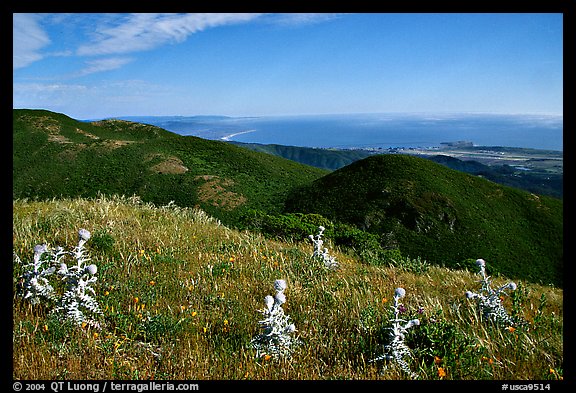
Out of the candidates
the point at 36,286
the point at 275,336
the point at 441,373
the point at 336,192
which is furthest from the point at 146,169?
the point at 441,373

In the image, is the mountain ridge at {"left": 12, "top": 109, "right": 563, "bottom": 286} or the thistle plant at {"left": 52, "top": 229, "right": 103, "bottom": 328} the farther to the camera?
the mountain ridge at {"left": 12, "top": 109, "right": 563, "bottom": 286}

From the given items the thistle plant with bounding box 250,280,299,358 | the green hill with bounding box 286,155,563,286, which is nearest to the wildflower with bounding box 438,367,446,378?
the thistle plant with bounding box 250,280,299,358

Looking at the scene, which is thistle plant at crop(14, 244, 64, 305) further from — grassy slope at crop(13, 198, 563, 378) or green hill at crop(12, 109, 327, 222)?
green hill at crop(12, 109, 327, 222)

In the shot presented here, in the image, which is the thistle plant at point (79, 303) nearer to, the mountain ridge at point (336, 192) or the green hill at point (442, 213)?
the green hill at point (442, 213)

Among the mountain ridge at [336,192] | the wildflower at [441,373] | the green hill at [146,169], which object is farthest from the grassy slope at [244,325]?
the green hill at [146,169]

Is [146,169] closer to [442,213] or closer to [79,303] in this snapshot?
[442,213]
